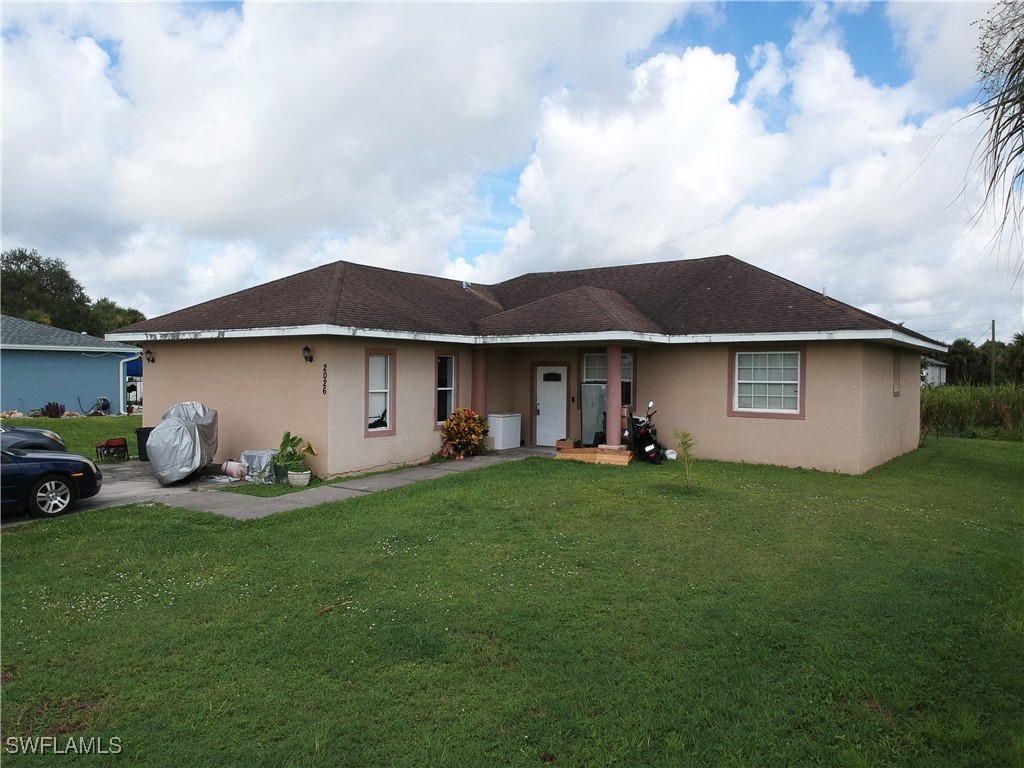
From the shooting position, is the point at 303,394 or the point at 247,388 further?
the point at 247,388

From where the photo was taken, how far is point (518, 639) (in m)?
4.73

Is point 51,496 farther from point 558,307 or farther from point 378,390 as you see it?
point 558,307

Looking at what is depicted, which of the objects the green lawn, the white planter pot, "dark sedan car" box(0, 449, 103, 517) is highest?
"dark sedan car" box(0, 449, 103, 517)

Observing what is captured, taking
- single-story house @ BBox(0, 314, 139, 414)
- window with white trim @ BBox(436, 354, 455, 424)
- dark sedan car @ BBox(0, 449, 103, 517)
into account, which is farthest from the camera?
single-story house @ BBox(0, 314, 139, 414)

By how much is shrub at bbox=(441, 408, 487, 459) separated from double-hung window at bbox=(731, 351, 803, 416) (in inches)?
225

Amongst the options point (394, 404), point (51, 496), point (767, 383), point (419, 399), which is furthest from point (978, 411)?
point (51, 496)

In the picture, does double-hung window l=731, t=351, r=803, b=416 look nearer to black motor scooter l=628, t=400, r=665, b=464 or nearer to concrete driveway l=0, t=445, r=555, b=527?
black motor scooter l=628, t=400, r=665, b=464

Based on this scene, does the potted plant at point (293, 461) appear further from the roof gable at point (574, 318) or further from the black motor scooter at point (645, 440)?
the black motor scooter at point (645, 440)

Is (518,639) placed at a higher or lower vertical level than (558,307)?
lower

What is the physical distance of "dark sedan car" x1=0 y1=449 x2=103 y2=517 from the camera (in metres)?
8.34

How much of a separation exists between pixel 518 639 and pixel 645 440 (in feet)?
31.1

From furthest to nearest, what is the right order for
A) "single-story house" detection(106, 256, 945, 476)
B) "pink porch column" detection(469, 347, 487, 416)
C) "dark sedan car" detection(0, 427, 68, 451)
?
"pink porch column" detection(469, 347, 487, 416)
"single-story house" detection(106, 256, 945, 476)
"dark sedan car" detection(0, 427, 68, 451)

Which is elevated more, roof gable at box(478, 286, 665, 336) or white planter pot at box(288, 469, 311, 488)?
roof gable at box(478, 286, 665, 336)

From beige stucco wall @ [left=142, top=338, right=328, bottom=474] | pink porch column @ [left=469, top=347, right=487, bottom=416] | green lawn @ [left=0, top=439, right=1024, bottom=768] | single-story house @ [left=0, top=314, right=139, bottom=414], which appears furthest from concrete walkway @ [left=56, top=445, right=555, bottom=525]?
single-story house @ [left=0, top=314, right=139, bottom=414]
